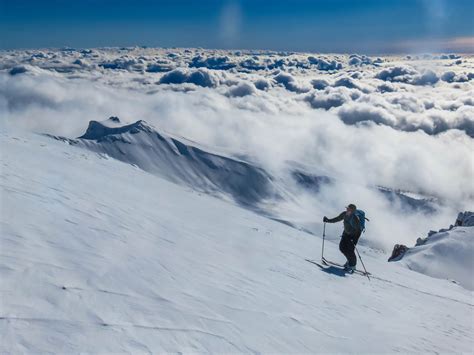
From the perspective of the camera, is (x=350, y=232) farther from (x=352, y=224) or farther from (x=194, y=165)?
(x=194, y=165)

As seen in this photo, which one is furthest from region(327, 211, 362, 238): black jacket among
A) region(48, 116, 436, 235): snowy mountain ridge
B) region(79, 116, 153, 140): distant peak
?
region(79, 116, 153, 140): distant peak

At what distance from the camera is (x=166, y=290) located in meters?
6.95

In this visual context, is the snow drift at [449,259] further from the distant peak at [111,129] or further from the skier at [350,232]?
the distant peak at [111,129]

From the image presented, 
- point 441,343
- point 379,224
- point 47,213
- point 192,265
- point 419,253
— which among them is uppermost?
point 47,213

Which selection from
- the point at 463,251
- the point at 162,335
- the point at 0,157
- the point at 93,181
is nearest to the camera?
the point at 162,335

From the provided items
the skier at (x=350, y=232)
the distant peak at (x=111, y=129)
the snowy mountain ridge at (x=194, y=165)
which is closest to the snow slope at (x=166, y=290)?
the skier at (x=350, y=232)

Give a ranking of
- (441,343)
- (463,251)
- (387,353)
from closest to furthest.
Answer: (387,353), (441,343), (463,251)

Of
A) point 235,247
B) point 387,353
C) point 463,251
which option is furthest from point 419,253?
point 387,353

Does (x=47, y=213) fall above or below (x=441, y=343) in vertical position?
above

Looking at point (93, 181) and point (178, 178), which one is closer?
point (93, 181)

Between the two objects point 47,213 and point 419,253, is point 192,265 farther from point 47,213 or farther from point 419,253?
point 419,253

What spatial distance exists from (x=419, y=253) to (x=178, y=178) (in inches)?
5248

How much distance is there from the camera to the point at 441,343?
870 cm

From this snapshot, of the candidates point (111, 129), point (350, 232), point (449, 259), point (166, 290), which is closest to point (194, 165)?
point (111, 129)
